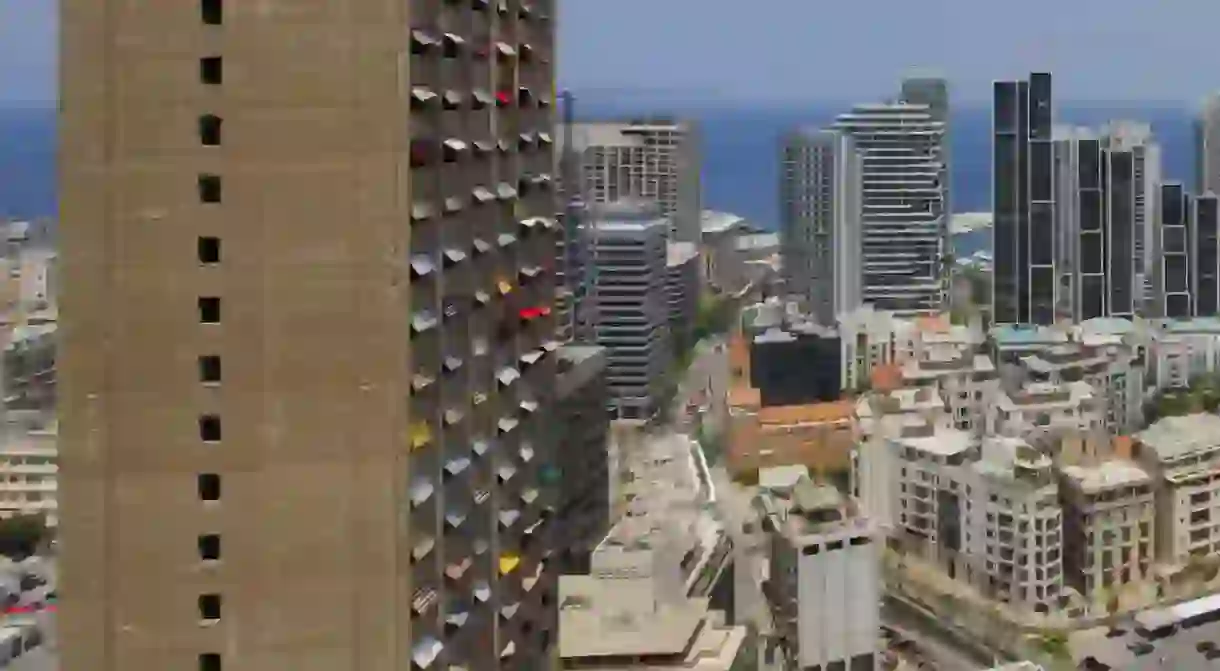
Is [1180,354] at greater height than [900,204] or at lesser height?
lesser

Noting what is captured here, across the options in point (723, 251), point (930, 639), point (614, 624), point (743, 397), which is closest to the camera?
point (614, 624)

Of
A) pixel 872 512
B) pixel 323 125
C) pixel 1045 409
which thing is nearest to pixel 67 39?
pixel 323 125

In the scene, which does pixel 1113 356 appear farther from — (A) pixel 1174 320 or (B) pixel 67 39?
(B) pixel 67 39

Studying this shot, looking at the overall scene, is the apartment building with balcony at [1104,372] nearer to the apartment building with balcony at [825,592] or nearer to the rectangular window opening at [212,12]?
the apartment building with balcony at [825,592]

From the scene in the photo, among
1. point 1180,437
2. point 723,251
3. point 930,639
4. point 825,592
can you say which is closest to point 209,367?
point 825,592

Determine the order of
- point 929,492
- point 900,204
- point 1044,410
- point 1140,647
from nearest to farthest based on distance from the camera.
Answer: point 1140,647 < point 929,492 < point 1044,410 < point 900,204

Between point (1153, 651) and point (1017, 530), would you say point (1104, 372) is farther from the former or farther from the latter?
point (1153, 651)
